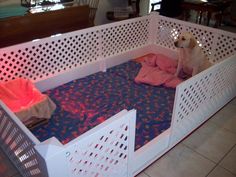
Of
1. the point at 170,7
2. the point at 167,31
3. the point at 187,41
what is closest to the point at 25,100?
the point at 187,41

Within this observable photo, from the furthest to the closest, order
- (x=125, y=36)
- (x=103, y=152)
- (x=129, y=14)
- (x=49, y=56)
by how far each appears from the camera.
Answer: (x=129, y=14) → (x=125, y=36) → (x=49, y=56) → (x=103, y=152)

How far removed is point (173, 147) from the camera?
1.99 meters

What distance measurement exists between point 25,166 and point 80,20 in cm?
→ 237

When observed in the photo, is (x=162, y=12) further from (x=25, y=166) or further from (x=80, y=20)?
(x=25, y=166)

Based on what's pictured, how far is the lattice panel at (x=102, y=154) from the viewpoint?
1.23m

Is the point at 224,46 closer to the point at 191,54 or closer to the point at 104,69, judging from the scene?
the point at 191,54

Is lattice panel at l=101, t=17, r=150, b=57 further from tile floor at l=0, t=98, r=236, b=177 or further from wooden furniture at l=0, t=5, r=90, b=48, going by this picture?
tile floor at l=0, t=98, r=236, b=177

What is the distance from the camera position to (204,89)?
199 centimetres

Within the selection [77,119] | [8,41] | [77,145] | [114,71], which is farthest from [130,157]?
[8,41]

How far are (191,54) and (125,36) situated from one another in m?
0.94

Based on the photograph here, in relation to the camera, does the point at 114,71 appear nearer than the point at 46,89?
No

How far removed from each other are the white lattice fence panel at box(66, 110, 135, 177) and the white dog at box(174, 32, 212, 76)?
1.44m

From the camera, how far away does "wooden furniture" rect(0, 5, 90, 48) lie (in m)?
2.83

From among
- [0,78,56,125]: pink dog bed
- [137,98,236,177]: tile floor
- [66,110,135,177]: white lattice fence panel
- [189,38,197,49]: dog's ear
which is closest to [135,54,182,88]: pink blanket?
[189,38,197,49]: dog's ear
